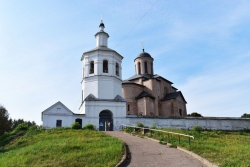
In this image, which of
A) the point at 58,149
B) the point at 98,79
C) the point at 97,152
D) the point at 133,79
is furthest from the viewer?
the point at 133,79

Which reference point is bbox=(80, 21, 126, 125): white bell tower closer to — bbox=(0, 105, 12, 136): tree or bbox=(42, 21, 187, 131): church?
bbox=(42, 21, 187, 131): church

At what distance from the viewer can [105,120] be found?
22922 mm

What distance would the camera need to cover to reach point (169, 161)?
8.88 metres

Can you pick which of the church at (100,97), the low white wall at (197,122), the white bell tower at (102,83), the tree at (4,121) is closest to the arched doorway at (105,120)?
→ the church at (100,97)

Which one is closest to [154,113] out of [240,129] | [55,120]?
[240,129]

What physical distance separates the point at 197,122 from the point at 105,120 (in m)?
9.78

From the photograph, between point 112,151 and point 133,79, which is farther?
point 133,79

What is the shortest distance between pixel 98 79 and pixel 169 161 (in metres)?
15.6

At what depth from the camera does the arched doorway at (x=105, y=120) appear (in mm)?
22484

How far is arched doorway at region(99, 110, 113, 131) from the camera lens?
22.5 meters

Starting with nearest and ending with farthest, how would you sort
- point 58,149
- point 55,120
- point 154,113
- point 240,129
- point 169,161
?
point 169,161
point 58,149
point 55,120
point 240,129
point 154,113

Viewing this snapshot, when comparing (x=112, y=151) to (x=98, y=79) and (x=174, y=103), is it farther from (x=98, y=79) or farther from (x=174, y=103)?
(x=174, y=103)

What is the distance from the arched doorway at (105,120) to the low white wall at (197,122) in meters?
1.70

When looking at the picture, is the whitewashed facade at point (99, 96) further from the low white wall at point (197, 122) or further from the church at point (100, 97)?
the low white wall at point (197, 122)
